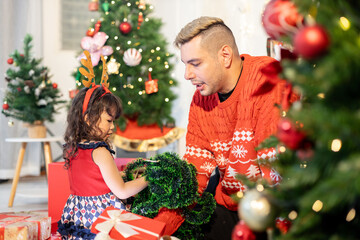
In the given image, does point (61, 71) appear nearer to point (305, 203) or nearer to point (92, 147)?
point (92, 147)

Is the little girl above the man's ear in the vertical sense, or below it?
below

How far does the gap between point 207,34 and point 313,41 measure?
3.27 ft

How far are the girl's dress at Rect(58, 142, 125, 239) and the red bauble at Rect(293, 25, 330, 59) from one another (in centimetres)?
118

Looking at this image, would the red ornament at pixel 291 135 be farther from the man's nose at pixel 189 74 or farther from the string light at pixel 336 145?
the man's nose at pixel 189 74

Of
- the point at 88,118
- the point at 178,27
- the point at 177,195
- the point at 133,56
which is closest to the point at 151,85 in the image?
the point at 133,56

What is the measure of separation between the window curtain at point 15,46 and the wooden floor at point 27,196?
0.22 metres

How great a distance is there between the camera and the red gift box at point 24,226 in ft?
5.03

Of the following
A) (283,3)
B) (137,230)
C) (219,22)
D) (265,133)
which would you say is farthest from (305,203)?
(219,22)

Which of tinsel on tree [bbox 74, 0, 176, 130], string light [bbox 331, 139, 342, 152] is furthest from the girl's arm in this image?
tinsel on tree [bbox 74, 0, 176, 130]

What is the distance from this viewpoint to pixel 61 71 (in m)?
4.73

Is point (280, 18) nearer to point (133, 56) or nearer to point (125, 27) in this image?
point (133, 56)

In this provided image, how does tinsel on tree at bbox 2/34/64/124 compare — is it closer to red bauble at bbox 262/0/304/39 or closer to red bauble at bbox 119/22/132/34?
red bauble at bbox 119/22/132/34

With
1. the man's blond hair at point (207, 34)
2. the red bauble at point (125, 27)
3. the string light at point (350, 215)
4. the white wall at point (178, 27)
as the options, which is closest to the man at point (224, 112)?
the man's blond hair at point (207, 34)

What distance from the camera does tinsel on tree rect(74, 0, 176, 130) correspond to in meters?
3.60
